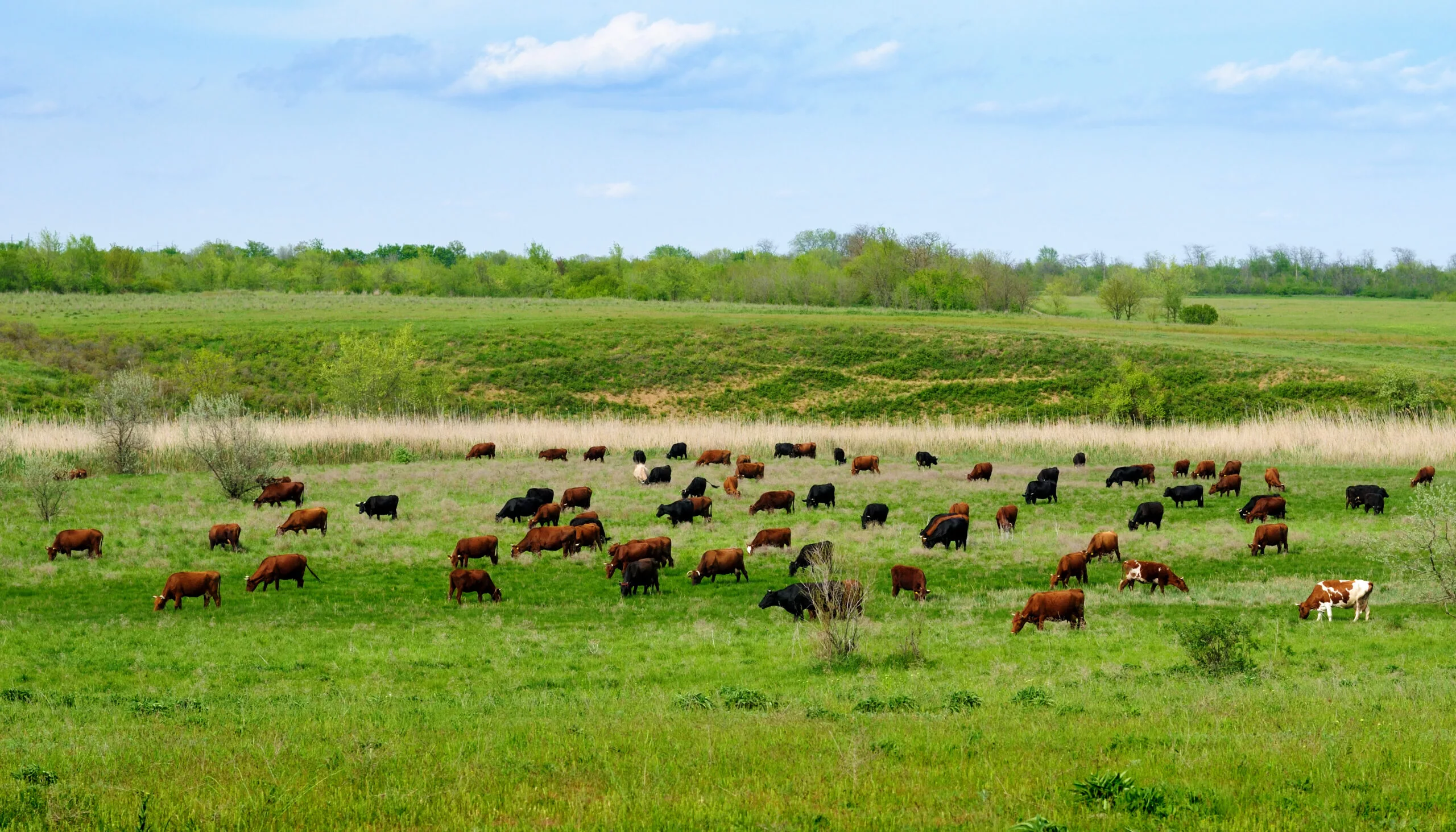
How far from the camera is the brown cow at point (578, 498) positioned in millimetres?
31062

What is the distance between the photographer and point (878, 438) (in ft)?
158

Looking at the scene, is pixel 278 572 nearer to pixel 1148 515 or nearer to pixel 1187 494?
pixel 1148 515

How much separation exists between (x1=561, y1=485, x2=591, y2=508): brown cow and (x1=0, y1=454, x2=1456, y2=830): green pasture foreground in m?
2.60

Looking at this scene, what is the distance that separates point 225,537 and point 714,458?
20.5 m

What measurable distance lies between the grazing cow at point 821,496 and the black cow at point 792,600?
461 inches

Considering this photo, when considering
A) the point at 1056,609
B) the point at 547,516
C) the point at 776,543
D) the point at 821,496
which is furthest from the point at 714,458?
the point at 1056,609

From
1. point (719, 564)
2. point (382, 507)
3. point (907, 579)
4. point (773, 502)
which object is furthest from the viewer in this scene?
point (773, 502)

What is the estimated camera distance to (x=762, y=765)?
8.98 m

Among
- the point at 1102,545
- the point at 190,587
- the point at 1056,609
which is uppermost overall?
the point at 190,587

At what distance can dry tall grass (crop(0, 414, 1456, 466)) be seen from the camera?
136 feet

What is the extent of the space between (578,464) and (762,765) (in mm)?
33642

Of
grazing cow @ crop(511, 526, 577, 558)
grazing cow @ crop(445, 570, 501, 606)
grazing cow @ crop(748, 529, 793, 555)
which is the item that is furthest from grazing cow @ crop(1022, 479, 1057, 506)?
grazing cow @ crop(445, 570, 501, 606)

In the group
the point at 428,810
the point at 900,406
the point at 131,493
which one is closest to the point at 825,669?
the point at 428,810

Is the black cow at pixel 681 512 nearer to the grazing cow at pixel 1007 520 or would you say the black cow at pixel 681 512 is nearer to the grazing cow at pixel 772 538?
the grazing cow at pixel 772 538
